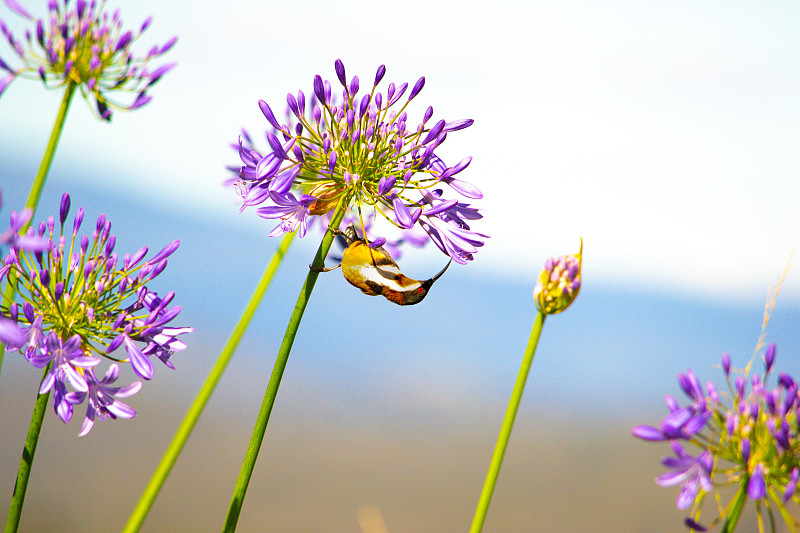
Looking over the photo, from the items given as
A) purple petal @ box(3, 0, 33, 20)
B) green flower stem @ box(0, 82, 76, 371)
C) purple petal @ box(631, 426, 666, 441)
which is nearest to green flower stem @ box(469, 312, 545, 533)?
purple petal @ box(631, 426, 666, 441)

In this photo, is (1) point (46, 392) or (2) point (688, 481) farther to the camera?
(1) point (46, 392)

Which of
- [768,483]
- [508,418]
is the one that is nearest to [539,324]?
[508,418]

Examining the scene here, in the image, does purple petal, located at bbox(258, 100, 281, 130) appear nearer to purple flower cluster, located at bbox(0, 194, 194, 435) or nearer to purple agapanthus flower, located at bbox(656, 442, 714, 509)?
purple flower cluster, located at bbox(0, 194, 194, 435)

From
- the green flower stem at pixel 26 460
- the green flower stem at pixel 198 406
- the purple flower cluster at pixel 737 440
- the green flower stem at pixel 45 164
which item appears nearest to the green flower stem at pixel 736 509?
the purple flower cluster at pixel 737 440

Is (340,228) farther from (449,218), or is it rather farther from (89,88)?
(89,88)

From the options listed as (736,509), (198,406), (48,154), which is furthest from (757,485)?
(48,154)

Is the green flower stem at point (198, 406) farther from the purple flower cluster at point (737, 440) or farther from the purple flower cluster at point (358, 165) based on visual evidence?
the purple flower cluster at point (737, 440)

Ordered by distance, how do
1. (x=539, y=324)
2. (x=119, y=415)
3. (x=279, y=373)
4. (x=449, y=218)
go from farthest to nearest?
1. (x=449, y=218)
2. (x=119, y=415)
3. (x=279, y=373)
4. (x=539, y=324)
